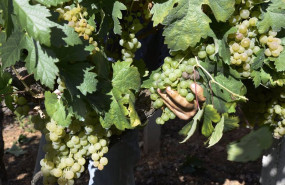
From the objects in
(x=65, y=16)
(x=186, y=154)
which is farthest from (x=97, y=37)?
(x=186, y=154)

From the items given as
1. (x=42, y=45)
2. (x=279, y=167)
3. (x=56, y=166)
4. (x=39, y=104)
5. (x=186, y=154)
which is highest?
(x=42, y=45)

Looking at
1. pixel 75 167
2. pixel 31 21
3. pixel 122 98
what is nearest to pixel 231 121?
pixel 122 98

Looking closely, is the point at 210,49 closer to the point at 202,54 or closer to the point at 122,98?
the point at 202,54

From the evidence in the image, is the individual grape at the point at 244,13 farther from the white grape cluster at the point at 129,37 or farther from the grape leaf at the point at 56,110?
the grape leaf at the point at 56,110

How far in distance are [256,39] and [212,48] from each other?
15 cm

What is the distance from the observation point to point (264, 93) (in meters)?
1.09

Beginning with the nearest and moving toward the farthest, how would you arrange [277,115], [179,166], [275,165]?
[277,115], [275,165], [179,166]

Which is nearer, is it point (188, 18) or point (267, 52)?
point (188, 18)

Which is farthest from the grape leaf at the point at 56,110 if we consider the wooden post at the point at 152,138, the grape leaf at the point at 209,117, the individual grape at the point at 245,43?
the wooden post at the point at 152,138

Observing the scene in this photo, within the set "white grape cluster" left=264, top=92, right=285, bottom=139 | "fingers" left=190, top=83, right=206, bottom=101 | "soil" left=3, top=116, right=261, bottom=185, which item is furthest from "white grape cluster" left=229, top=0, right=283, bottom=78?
"soil" left=3, top=116, right=261, bottom=185

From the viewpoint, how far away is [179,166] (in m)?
3.22

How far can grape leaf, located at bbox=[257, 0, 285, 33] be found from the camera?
2.77 ft

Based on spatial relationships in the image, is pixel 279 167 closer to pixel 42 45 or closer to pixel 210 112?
pixel 210 112

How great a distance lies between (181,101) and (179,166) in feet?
8.14
